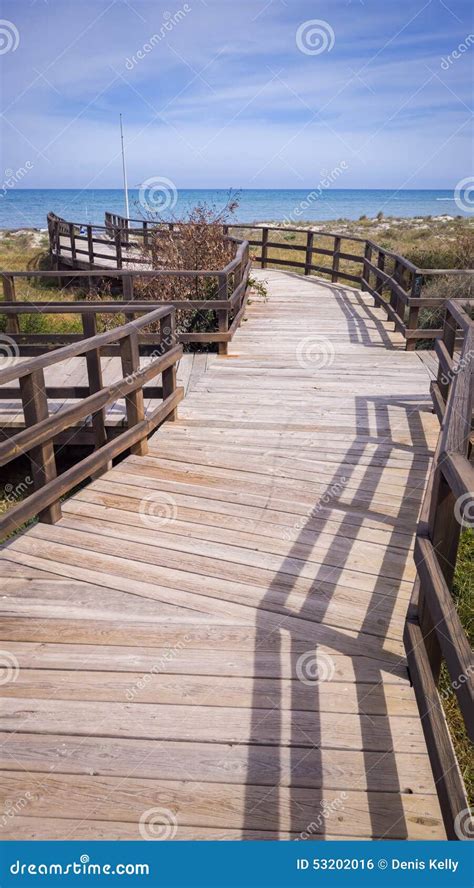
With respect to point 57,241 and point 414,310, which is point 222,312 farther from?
point 57,241

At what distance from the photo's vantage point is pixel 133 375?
466cm

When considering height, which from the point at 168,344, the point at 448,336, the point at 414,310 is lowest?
the point at 414,310

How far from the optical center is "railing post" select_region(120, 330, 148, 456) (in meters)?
4.66

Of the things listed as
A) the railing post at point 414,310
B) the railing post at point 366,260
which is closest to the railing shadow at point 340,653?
the railing post at point 414,310

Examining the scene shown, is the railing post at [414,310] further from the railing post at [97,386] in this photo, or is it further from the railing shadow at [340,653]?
the railing post at [97,386]

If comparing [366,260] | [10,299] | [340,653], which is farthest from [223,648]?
[366,260]

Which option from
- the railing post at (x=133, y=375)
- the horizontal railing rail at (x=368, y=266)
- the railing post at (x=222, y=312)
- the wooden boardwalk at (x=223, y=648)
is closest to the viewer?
the wooden boardwalk at (x=223, y=648)

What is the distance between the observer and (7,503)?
5.84 metres

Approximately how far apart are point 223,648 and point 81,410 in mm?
1829

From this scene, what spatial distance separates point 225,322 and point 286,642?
233 inches

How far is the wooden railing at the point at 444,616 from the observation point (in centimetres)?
188

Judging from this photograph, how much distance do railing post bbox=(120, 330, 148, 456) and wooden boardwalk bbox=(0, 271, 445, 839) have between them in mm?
104

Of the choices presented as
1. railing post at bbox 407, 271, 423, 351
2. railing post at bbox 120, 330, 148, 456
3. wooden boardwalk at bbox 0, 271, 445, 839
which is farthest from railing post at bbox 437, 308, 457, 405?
railing post at bbox 407, 271, 423, 351

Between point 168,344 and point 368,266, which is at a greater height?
point 168,344
